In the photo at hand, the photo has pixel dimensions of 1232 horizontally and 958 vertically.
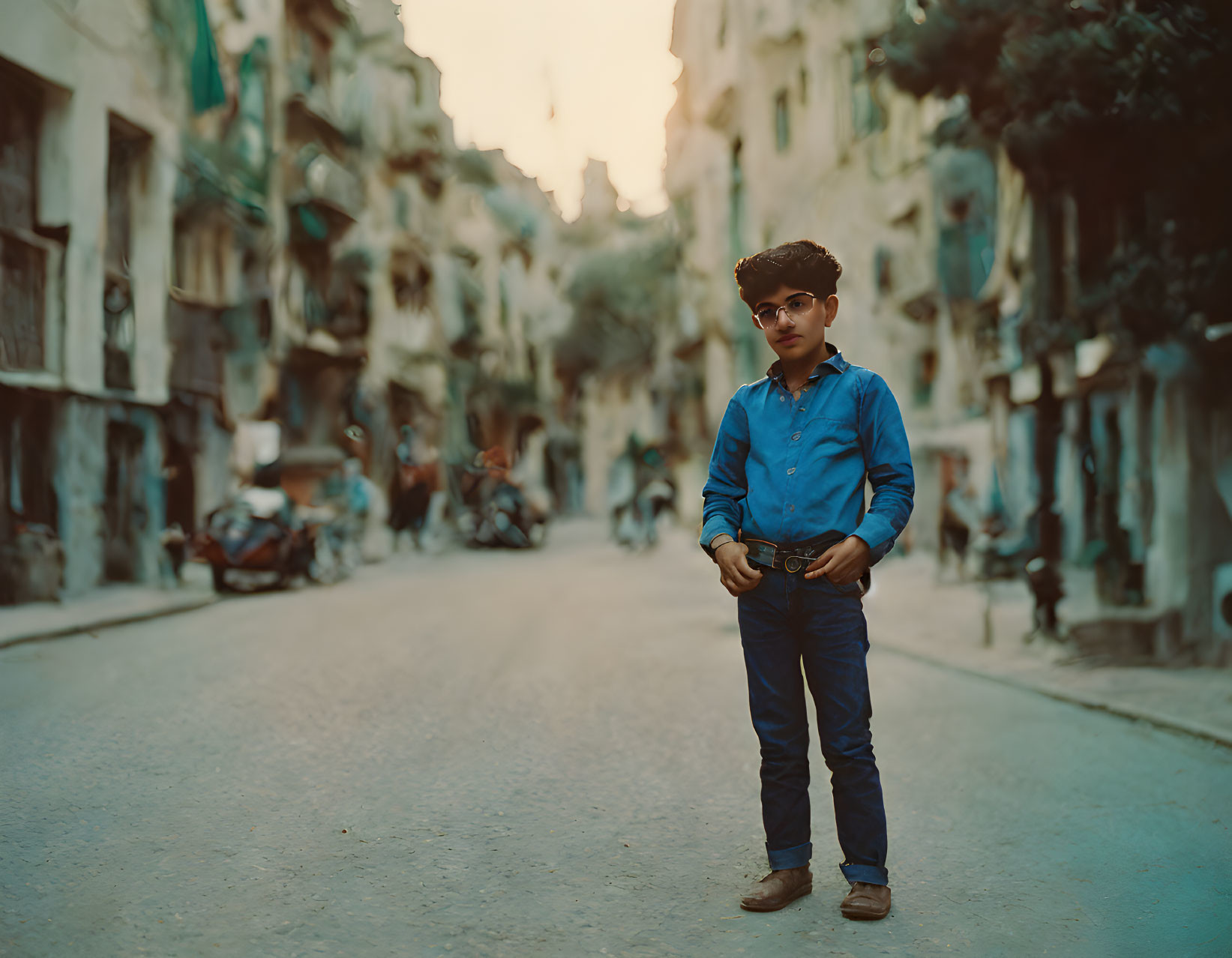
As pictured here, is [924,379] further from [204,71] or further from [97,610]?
[97,610]

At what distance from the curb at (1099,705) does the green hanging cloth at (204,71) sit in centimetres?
1484

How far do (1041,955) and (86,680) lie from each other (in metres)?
6.57

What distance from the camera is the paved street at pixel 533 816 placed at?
3.41 metres

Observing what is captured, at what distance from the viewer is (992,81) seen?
32.4 feet

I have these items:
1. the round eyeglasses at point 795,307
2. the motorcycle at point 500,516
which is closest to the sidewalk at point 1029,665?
the round eyeglasses at point 795,307

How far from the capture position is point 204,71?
19.2 metres

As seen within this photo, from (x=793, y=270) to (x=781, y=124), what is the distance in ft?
95.8

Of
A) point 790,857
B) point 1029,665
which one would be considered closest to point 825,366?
point 790,857

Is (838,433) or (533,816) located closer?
(838,433)

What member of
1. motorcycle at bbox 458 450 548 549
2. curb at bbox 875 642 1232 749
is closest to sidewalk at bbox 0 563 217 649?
curb at bbox 875 642 1232 749

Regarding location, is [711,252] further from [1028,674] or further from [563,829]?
[563,829]

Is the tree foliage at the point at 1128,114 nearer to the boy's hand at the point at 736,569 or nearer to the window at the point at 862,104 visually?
the boy's hand at the point at 736,569

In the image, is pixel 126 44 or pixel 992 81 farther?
pixel 126 44

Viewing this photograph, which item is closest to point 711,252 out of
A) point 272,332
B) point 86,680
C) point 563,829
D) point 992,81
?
point 272,332
